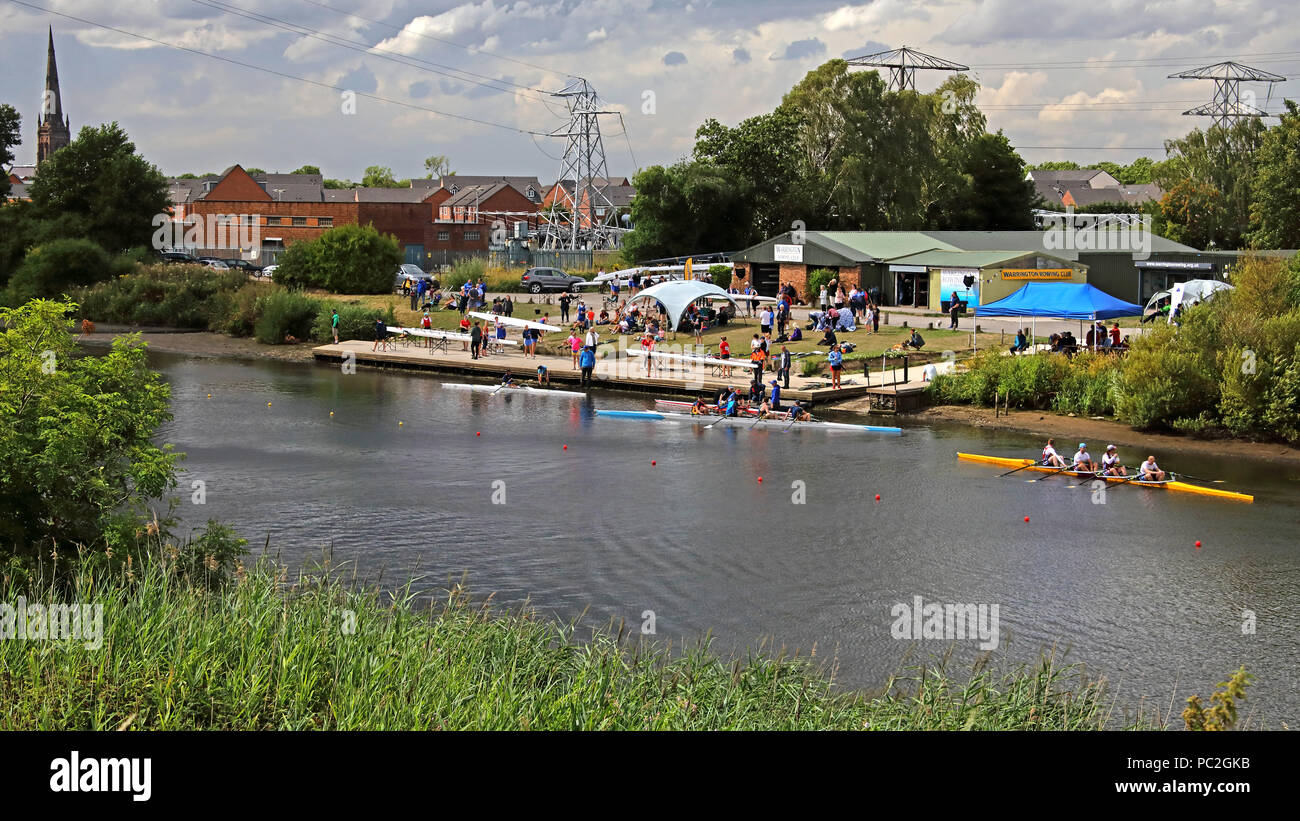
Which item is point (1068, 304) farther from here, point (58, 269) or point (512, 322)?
point (58, 269)

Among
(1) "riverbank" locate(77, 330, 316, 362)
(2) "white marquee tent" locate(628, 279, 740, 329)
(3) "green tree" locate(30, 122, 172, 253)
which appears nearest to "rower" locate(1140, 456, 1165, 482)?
(2) "white marquee tent" locate(628, 279, 740, 329)

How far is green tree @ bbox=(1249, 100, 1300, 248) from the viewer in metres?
66.9

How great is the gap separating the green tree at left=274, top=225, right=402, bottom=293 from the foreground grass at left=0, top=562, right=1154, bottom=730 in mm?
53128

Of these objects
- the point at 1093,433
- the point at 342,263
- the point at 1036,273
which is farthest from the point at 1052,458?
the point at 342,263

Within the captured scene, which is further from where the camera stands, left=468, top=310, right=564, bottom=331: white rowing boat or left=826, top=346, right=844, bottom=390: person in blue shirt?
left=468, top=310, right=564, bottom=331: white rowing boat

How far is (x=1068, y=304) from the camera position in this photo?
3850cm

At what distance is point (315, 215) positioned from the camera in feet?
318

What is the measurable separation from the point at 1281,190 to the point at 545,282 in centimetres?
4235

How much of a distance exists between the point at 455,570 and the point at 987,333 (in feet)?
105

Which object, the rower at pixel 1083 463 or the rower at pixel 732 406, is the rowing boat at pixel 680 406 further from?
the rower at pixel 1083 463

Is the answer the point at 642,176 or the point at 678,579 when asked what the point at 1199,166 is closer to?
the point at 642,176

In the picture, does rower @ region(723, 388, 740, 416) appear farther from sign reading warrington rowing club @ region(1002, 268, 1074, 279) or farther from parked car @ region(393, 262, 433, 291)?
parked car @ region(393, 262, 433, 291)

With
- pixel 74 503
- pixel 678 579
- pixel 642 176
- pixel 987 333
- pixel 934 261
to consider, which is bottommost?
pixel 678 579
